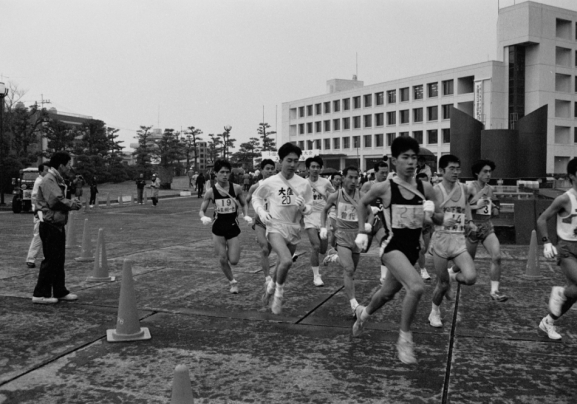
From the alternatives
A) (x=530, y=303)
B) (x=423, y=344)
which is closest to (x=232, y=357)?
(x=423, y=344)

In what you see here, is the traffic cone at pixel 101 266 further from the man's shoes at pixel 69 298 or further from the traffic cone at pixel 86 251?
the traffic cone at pixel 86 251

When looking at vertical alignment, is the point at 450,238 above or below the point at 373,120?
below

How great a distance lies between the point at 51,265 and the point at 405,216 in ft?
15.5

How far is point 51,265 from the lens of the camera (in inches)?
295

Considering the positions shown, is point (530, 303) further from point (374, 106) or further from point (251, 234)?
point (374, 106)

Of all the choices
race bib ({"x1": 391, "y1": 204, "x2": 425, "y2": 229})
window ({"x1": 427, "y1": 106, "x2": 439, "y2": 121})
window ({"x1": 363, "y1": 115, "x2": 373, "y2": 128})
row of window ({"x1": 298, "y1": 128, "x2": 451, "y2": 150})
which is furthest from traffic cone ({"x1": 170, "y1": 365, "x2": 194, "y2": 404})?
window ({"x1": 363, "y1": 115, "x2": 373, "y2": 128})

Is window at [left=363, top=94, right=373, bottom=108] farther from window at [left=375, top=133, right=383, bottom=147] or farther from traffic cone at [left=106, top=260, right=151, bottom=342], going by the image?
traffic cone at [left=106, top=260, right=151, bottom=342]

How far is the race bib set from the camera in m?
5.20

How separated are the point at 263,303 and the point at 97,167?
186 ft

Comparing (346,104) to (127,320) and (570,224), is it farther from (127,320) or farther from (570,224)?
(127,320)

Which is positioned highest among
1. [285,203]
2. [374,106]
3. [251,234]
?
[374,106]

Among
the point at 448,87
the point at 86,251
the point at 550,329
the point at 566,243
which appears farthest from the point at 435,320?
the point at 448,87

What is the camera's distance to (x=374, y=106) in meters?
85.1

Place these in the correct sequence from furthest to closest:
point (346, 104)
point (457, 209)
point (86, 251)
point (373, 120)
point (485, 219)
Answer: point (346, 104) → point (373, 120) → point (86, 251) → point (485, 219) → point (457, 209)
